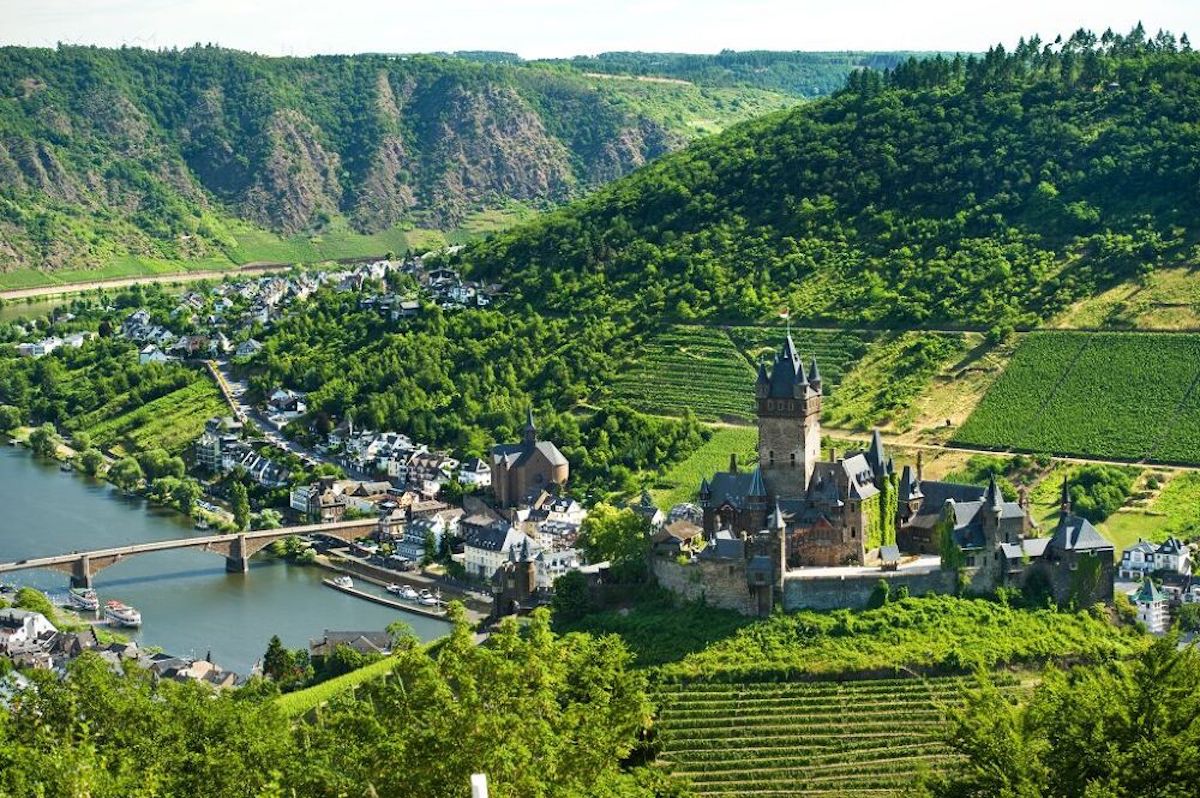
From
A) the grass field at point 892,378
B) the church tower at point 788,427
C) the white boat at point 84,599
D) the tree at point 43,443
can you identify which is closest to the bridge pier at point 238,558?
the white boat at point 84,599

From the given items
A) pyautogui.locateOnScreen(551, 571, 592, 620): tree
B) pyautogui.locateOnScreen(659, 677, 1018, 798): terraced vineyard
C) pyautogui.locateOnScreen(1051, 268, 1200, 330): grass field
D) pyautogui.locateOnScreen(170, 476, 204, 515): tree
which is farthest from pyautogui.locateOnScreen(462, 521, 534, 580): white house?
pyautogui.locateOnScreen(1051, 268, 1200, 330): grass field

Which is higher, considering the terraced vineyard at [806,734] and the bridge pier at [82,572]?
the terraced vineyard at [806,734]

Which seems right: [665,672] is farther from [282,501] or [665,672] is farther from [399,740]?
[282,501]

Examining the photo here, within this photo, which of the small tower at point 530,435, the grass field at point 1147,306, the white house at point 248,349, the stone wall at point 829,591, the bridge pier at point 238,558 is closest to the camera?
the stone wall at point 829,591

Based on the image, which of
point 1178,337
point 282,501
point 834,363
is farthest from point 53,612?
point 1178,337

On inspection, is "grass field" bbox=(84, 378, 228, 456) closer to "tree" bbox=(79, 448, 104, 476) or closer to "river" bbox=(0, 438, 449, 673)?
"tree" bbox=(79, 448, 104, 476)

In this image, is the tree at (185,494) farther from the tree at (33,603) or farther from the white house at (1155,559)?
the white house at (1155,559)

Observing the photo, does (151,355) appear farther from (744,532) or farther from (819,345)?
(744,532)
